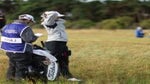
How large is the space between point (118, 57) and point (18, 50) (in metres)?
5.24

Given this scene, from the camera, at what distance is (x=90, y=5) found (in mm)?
71062

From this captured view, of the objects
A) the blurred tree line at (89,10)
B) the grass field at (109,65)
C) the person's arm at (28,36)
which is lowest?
the blurred tree line at (89,10)

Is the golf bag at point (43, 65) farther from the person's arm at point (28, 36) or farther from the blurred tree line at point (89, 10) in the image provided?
the blurred tree line at point (89, 10)

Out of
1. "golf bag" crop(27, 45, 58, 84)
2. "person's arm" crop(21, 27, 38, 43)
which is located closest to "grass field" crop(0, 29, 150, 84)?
"golf bag" crop(27, 45, 58, 84)

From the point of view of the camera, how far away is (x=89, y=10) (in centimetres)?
6925

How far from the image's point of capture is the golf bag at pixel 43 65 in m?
12.1

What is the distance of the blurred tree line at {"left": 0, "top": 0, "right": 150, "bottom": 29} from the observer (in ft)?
215

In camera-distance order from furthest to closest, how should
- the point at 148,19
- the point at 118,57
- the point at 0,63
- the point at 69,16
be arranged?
the point at 69,16 → the point at 148,19 → the point at 118,57 → the point at 0,63

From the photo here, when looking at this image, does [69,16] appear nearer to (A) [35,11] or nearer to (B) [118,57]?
(A) [35,11]

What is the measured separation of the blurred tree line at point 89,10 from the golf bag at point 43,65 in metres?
51.0

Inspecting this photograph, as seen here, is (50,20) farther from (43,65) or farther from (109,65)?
(109,65)

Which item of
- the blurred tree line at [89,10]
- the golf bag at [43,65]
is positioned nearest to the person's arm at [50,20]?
the golf bag at [43,65]

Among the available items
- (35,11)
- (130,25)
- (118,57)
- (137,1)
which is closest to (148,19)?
(130,25)

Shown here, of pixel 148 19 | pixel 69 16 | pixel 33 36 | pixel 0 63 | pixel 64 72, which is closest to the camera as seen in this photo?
pixel 33 36
